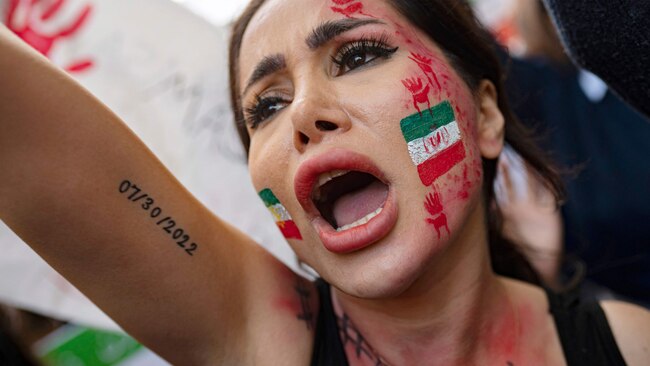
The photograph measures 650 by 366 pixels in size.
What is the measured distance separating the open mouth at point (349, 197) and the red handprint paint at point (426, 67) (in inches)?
10.1

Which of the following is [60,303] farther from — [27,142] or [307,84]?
[307,84]

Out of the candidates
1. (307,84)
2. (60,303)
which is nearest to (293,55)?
(307,84)

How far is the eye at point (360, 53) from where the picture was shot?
1.37 metres

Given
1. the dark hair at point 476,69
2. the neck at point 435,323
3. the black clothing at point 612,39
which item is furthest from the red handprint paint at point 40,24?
the black clothing at point 612,39

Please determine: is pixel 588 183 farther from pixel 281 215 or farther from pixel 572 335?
pixel 281 215

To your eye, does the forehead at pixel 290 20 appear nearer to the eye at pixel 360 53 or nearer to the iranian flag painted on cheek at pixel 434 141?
the eye at pixel 360 53

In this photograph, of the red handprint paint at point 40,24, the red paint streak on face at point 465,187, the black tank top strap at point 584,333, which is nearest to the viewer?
the red paint streak on face at point 465,187

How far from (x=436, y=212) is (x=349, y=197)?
0.23 meters

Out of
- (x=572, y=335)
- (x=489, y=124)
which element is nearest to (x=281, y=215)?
(x=489, y=124)

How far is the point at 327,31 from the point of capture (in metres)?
1.36

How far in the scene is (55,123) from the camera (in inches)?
45.3

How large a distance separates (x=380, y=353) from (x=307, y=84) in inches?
26.1

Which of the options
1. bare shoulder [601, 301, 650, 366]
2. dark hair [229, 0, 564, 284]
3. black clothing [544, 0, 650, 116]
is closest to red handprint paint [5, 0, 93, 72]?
dark hair [229, 0, 564, 284]

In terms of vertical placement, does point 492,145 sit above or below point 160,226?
below
